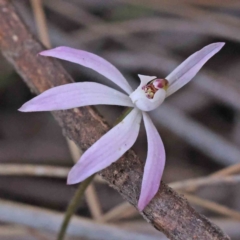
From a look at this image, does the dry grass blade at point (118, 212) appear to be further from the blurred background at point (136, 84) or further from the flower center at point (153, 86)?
the flower center at point (153, 86)

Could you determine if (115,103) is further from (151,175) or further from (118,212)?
(118,212)

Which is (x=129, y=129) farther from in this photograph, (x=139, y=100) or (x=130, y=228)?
(x=130, y=228)

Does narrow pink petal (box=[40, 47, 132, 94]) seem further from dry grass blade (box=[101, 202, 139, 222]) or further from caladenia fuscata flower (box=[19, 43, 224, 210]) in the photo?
dry grass blade (box=[101, 202, 139, 222])

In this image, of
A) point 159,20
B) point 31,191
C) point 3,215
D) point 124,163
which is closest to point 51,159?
point 31,191

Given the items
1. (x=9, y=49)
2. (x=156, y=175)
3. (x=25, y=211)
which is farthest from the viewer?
(x=25, y=211)

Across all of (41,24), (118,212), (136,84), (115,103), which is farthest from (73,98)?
(136,84)

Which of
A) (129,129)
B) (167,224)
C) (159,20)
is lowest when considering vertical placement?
(167,224)
